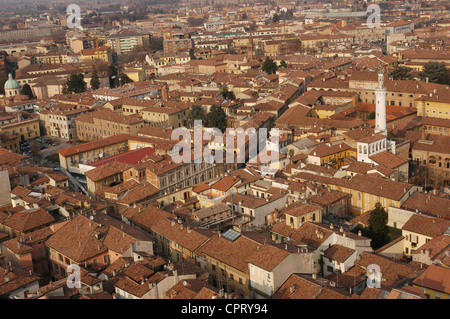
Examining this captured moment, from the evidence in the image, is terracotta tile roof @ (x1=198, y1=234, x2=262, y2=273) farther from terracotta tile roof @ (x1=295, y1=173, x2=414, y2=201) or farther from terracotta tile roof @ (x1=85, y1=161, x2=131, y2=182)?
terracotta tile roof @ (x1=85, y1=161, x2=131, y2=182)

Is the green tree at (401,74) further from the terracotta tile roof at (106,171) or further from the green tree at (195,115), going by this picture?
the terracotta tile roof at (106,171)

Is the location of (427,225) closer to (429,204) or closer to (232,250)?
(429,204)

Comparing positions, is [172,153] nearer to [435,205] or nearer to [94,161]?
[94,161]

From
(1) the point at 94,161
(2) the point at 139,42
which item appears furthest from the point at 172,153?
(2) the point at 139,42

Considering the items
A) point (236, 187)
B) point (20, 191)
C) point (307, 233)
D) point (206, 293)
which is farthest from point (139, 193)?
point (206, 293)

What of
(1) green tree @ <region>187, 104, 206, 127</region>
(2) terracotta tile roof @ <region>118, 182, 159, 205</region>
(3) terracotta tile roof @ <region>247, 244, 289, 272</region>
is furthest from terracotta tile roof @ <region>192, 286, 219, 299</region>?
(1) green tree @ <region>187, 104, 206, 127</region>

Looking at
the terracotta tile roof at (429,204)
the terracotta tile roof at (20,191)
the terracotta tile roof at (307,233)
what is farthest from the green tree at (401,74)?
the terracotta tile roof at (20,191)

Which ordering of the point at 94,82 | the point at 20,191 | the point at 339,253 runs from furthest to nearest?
the point at 94,82
the point at 20,191
the point at 339,253
